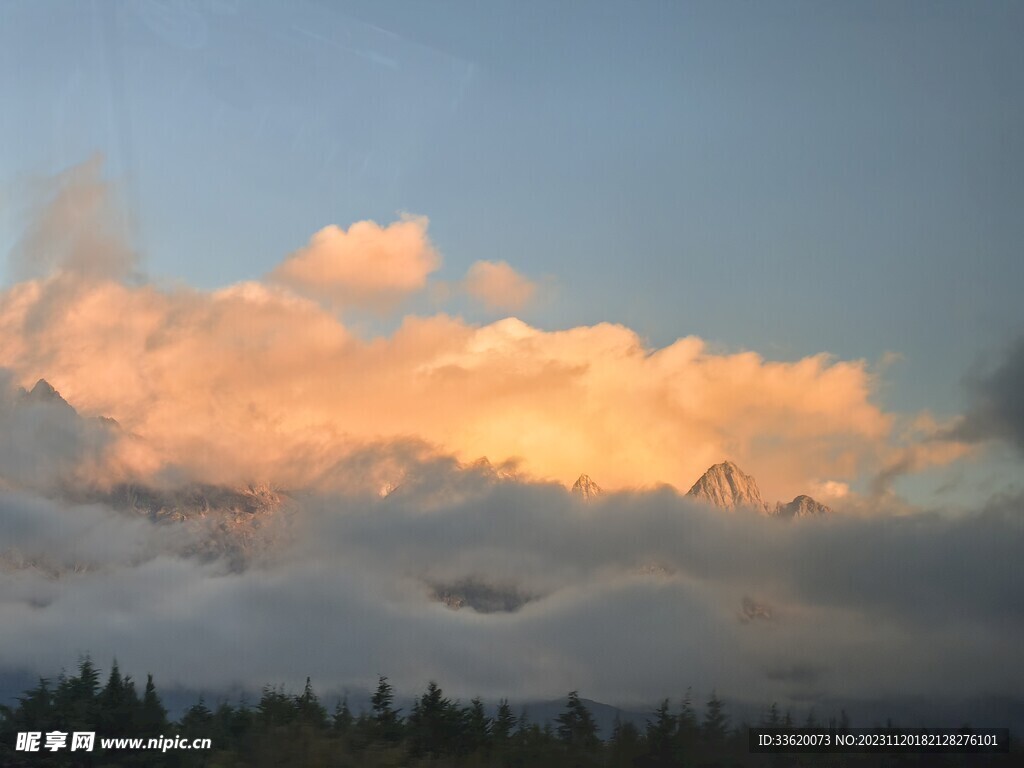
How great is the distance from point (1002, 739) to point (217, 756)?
62.4 ft

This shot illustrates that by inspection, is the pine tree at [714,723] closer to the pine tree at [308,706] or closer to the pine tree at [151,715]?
the pine tree at [308,706]

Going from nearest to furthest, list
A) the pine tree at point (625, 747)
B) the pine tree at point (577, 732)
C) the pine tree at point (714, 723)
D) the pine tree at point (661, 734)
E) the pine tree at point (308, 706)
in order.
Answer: the pine tree at point (625, 747) → the pine tree at point (577, 732) → the pine tree at point (661, 734) → the pine tree at point (714, 723) → the pine tree at point (308, 706)

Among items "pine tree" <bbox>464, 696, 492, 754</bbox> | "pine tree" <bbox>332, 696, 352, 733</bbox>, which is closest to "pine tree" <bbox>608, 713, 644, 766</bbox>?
"pine tree" <bbox>464, 696, 492, 754</bbox>

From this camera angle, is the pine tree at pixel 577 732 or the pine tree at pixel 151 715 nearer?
the pine tree at pixel 577 732

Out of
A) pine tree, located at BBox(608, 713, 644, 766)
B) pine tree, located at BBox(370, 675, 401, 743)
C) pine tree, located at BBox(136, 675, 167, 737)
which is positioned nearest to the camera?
pine tree, located at BBox(608, 713, 644, 766)

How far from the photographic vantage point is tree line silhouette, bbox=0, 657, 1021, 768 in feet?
80.2

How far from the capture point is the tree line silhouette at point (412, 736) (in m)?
24.5

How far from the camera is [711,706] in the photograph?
27.4 meters

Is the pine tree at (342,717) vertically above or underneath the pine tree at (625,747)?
above

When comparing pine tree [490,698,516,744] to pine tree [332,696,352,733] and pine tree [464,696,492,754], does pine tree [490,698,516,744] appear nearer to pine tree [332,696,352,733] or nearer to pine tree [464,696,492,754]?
pine tree [464,696,492,754]

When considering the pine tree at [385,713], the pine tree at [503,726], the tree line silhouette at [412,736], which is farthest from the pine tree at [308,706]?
the pine tree at [503,726]

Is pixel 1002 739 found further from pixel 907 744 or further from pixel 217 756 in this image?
pixel 217 756

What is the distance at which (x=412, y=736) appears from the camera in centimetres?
3372

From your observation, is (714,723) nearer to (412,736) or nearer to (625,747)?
(625,747)
